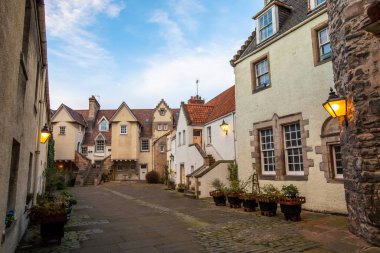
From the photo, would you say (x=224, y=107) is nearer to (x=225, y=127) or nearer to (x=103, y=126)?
(x=225, y=127)

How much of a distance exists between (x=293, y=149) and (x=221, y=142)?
295 inches

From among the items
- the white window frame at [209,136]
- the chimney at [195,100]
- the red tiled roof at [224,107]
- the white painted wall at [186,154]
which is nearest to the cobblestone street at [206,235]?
the red tiled roof at [224,107]

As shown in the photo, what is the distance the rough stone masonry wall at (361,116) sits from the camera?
20.7ft

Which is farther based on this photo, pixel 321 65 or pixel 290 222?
pixel 321 65

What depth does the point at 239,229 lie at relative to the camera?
324 inches

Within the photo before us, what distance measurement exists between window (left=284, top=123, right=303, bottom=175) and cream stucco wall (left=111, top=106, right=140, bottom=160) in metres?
29.5

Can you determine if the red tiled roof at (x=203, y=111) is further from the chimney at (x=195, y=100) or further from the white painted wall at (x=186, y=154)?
the chimney at (x=195, y=100)

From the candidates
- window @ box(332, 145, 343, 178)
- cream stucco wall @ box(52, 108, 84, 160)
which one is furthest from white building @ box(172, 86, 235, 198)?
cream stucco wall @ box(52, 108, 84, 160)

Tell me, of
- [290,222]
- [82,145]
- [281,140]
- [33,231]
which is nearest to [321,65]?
[281,140]

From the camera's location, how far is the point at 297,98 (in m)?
11.8

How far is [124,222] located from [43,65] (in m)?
6.91

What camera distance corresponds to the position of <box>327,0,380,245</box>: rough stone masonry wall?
6.30m

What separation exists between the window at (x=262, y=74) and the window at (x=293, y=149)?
9.20ft

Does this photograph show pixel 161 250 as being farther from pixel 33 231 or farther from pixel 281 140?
pixel 281 140
